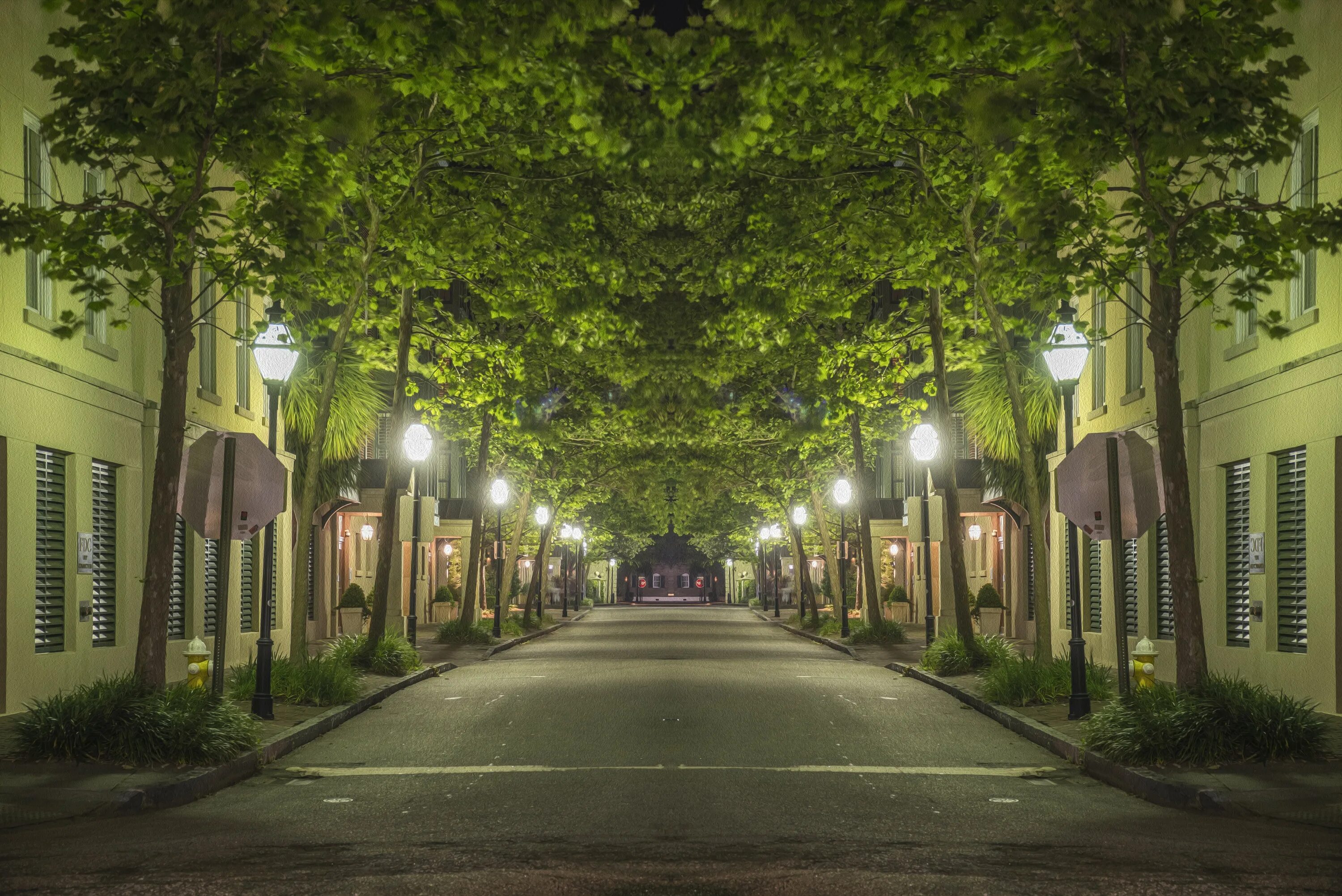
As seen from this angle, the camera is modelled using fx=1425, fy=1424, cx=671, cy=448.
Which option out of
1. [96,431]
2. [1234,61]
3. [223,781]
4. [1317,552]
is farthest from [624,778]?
[96,431]

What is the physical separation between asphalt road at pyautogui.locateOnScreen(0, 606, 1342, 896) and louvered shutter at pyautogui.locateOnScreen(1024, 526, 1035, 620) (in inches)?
713

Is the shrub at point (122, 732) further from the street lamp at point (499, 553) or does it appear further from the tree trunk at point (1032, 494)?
the street lamp at point (499, 553)

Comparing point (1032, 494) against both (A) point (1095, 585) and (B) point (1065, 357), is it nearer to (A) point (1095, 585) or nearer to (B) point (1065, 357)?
(B) point (1065, 357)

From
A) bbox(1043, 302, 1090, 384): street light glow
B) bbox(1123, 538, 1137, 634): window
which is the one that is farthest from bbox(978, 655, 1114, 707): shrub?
bbox(1123, 538, 1137, 634): window

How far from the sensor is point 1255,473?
59.5 feet

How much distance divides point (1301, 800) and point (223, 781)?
8.21 m

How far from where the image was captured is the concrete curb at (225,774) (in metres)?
10.1

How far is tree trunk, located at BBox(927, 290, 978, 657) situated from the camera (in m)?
22.8

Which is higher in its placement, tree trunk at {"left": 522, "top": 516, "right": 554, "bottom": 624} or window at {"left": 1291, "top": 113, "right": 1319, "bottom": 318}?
window at {"left": 1291, "top": 113, "right": 1319, "bottom": 318}

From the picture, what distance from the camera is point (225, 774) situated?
38.1 feet

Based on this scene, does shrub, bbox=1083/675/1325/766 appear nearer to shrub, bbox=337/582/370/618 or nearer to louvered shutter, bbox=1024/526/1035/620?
louvered shutter, bbox=1024/526/1035/620

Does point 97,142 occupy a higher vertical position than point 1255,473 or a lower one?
higher

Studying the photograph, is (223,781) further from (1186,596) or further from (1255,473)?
(1255,473)

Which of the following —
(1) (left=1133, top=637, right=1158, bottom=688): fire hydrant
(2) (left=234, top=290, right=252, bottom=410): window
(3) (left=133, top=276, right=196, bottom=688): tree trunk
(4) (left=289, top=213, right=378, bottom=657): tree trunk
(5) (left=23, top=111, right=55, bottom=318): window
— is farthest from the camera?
(2) (left=234, top=290, right=252, bottom=410): window
